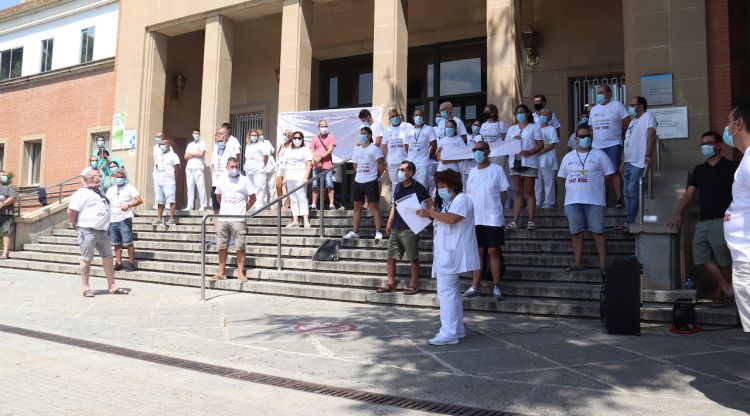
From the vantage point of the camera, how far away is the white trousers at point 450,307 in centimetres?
592

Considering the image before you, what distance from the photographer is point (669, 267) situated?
7359mm

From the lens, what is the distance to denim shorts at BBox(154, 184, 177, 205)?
43.8 feet

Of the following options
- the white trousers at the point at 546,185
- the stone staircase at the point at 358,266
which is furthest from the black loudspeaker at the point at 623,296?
the white trousers at the point at 546,185

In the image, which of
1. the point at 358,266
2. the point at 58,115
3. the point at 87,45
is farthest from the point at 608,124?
the point at 58,115

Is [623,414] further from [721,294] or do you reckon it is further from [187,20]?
[187,20]

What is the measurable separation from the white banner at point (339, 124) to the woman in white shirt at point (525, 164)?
3702 mm

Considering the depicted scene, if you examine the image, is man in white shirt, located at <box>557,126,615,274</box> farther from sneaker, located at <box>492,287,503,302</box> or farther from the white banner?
the white banner

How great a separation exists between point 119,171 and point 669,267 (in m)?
9.52

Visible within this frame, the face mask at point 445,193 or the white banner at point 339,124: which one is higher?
the white banner at point 339,124

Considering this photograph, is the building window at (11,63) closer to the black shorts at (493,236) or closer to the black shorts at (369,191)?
the black shorts at (369,191)

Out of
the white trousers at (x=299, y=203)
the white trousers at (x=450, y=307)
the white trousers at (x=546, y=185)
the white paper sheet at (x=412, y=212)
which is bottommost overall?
the white trousers at (x=450, y=307)

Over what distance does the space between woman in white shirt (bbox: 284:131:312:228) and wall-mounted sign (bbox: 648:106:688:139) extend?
6289mm

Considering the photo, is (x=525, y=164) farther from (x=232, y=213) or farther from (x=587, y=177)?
(x=232, y=213)

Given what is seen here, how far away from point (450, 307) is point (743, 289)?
2.64m
